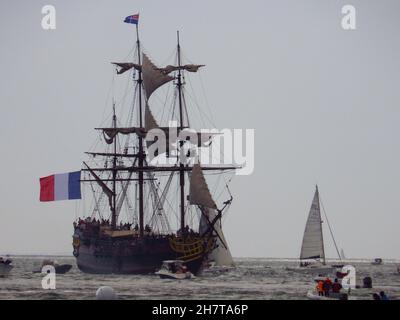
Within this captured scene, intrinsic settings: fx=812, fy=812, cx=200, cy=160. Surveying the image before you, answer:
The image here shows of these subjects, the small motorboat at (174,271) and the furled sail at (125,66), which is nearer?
the small motorboat at (174,271)

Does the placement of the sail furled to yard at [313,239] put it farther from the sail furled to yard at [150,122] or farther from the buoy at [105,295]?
the buoy at [105,295]

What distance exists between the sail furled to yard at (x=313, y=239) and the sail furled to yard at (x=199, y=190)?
31442 millimetres

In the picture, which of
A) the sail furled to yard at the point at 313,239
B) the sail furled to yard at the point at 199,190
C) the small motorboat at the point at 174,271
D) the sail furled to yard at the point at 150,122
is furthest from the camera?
the sail furled to yard at the point at 313,239

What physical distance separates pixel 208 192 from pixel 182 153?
406 inches

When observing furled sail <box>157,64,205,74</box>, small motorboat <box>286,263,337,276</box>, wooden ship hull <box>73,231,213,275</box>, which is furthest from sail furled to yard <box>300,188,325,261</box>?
furled sail <box>157,64,205,74</box>

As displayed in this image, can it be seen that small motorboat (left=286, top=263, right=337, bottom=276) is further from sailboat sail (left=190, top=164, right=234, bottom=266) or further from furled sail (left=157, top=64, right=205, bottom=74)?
furled sail (left=157, top=64, right=205, bottom=74)

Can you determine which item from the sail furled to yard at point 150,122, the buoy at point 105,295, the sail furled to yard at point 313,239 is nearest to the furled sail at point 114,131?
the sail furled to yard at point 150,122

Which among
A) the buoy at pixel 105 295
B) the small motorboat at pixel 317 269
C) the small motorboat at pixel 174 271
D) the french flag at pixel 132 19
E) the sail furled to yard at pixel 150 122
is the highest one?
the french flag at pixel 132 19

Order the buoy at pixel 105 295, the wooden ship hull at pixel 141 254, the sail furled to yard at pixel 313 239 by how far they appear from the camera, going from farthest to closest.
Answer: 1. the sail furled to yard at pixel 313 239
2. the wooden ship hull at pixel 141 254
3. the buoy at pixel 105 295

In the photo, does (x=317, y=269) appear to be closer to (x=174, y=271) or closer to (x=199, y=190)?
(x=199, y=190)

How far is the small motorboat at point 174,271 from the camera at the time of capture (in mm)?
81500
